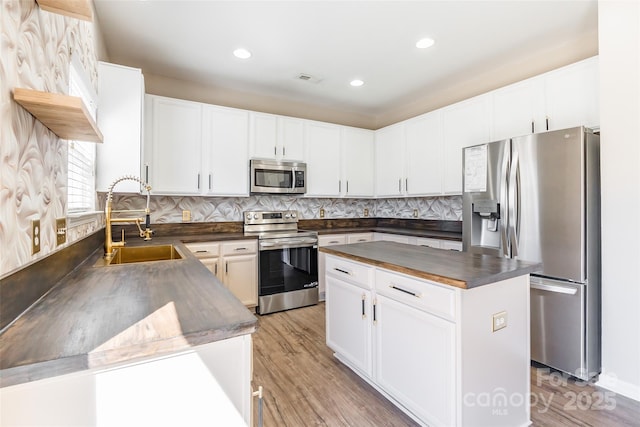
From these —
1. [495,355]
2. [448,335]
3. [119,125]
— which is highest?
[119,125]

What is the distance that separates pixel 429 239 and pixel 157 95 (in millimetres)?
3427

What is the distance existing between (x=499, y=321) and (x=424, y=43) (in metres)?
2.40

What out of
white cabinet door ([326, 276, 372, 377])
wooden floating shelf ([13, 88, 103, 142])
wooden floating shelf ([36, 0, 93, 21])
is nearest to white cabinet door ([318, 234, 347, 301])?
white cabinet door ([326, 276, 372, 377])

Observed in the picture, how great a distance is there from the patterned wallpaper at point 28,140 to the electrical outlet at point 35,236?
18mm

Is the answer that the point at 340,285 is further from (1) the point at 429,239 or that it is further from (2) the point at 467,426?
(1) the point at 429,239

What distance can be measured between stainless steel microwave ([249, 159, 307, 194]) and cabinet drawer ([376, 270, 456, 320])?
2148mm

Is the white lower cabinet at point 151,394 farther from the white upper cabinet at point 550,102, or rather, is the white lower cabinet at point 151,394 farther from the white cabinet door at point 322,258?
the white upper cabinet at point 550,102

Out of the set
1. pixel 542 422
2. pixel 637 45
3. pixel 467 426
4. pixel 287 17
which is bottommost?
pixel 542 422

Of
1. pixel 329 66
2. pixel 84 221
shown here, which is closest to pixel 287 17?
pixel 329 66

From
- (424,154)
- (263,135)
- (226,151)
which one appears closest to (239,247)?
(226,151)

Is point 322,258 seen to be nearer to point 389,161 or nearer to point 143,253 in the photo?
point 389,161

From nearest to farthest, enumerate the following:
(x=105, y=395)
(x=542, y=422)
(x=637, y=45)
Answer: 1. (x=105, y=395)
2. (x=542, y=422)
3. (x=637, y=45)

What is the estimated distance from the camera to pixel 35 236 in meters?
1.03

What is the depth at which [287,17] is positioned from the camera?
233 centimetres
